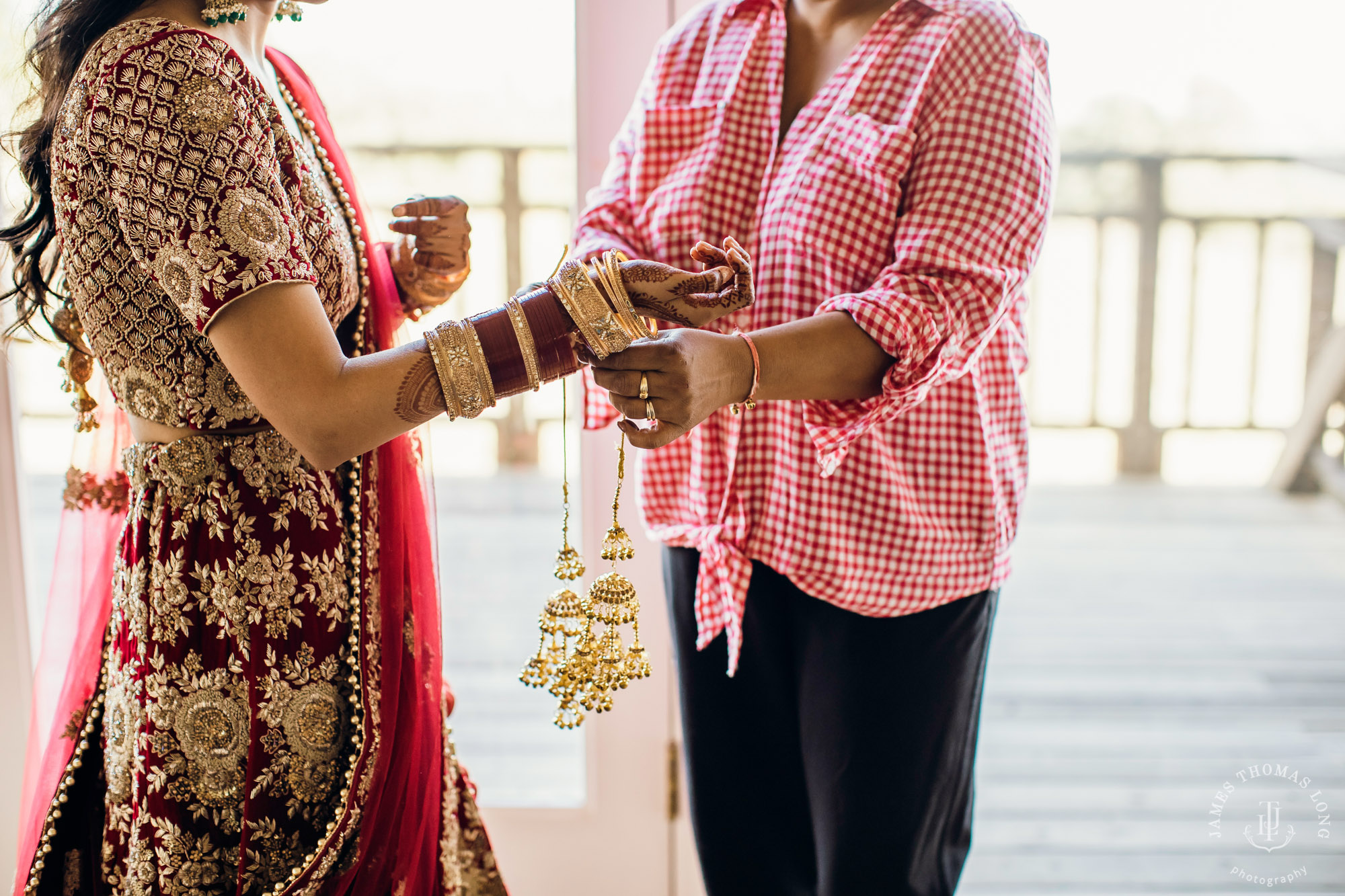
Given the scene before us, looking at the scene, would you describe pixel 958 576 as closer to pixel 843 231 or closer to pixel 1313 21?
pixel 843 231

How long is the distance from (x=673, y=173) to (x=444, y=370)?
1.55 ft

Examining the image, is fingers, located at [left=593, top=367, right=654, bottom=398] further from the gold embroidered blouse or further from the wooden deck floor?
the wooden deck floor

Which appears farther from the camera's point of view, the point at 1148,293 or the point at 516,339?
the point at 1148,293

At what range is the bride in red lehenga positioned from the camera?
81 cm

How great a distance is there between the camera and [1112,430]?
150 inches

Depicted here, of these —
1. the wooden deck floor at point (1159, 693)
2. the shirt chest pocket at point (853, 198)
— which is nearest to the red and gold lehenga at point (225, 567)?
the shirt chest pocket at point (853, 198)

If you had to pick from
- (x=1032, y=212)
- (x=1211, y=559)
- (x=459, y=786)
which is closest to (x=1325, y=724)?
(x=1211, y=559)

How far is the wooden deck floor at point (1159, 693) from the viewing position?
6.15ft

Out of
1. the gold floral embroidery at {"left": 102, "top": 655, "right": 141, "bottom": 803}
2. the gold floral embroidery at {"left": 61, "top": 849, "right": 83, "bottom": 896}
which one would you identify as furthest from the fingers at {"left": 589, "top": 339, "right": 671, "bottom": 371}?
the gold floral embroidery at {"left": 61, "top": 849, "right": 83, "bottom": 896}

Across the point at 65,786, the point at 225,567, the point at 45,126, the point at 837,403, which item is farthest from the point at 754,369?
the point at 65,786

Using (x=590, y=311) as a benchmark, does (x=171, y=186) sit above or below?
above

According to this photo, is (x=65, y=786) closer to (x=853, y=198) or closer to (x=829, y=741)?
(x=829, y=741)

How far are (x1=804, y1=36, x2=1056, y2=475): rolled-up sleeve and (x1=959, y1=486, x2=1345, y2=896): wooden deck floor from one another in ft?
4.10

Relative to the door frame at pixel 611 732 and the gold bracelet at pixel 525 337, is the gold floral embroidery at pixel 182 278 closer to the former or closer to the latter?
the gold bracelet at pixel 525 337
